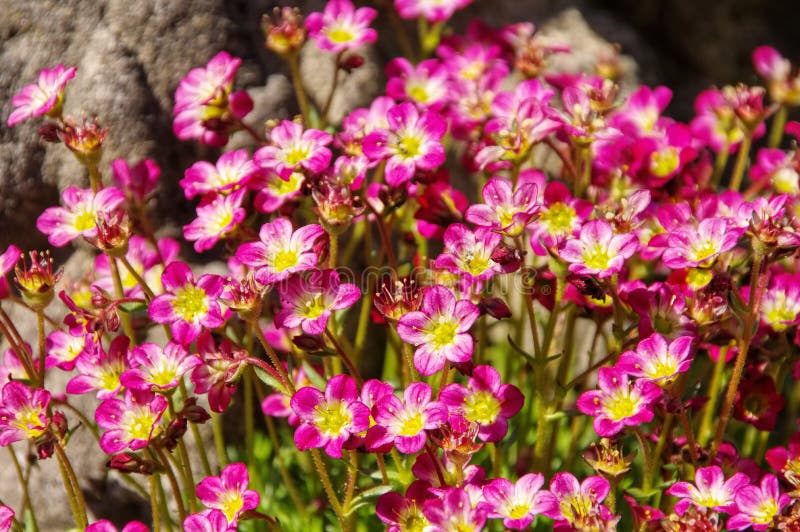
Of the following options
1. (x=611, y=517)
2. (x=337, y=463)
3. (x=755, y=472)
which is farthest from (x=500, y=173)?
(x=611, y=517)

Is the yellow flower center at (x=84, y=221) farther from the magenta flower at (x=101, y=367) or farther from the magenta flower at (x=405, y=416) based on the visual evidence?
the magenta flower at (x=405, y=416)

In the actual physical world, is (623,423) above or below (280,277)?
below

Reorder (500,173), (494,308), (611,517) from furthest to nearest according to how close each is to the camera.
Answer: (500,173) → (494,308) → (611,517)

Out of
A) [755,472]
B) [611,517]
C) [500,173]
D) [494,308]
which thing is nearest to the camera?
[611,517]

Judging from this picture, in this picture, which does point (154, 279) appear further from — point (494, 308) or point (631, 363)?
point (631, 363)

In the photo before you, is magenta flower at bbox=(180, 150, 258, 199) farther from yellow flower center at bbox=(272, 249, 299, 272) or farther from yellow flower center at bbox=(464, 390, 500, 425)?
yellow flower center at bbox=(464, 390, 500, 425)

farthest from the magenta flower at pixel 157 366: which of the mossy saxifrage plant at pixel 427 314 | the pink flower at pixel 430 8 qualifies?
the pink flower at pixel 430 8

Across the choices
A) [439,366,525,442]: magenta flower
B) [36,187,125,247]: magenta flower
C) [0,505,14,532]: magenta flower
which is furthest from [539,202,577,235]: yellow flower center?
[0,505,14,532]: magenta flower
